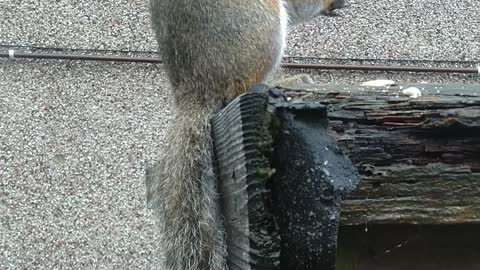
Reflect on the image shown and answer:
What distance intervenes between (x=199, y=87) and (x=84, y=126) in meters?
0.64

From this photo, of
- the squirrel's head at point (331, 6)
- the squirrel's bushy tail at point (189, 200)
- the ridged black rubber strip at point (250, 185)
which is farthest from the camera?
the squirrel's head at point (331, 6)

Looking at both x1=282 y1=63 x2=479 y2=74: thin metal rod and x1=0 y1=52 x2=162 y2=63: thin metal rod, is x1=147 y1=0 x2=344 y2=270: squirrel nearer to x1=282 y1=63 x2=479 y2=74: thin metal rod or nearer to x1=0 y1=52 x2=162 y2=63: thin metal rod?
x1=0 y1=52 x2=162 y2=63: thin metal rod

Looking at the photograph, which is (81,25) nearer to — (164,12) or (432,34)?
(164,12)

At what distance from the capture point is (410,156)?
0.73 meters

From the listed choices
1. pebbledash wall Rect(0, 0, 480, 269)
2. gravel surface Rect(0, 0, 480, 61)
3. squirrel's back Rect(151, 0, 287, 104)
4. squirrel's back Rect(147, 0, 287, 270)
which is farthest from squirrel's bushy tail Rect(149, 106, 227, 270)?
gravel surface Rect(0, 0, 480, 61)

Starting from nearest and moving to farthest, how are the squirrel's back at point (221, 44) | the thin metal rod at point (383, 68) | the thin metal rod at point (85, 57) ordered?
the squirrel's back at point (221, 44)
the thin metal rod at point (85, 57)
the thin metal rod at point (383, 68)

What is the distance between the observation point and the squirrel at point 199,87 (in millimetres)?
925

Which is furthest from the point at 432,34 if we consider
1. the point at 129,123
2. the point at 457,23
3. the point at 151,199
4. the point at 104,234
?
the point at 151,199

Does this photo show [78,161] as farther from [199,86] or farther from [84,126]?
[199,86]

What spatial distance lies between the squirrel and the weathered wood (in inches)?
7.0

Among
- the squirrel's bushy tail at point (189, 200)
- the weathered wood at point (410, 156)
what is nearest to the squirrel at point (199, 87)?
the squirrel's bushy tail at point (189, 200)

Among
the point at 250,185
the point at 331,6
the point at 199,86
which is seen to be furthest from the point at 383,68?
the point at 250,185

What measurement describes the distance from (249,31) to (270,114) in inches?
23.5

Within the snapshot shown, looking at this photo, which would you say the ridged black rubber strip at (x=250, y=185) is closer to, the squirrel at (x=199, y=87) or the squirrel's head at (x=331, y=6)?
the squirrel at (x=199, y=87)
